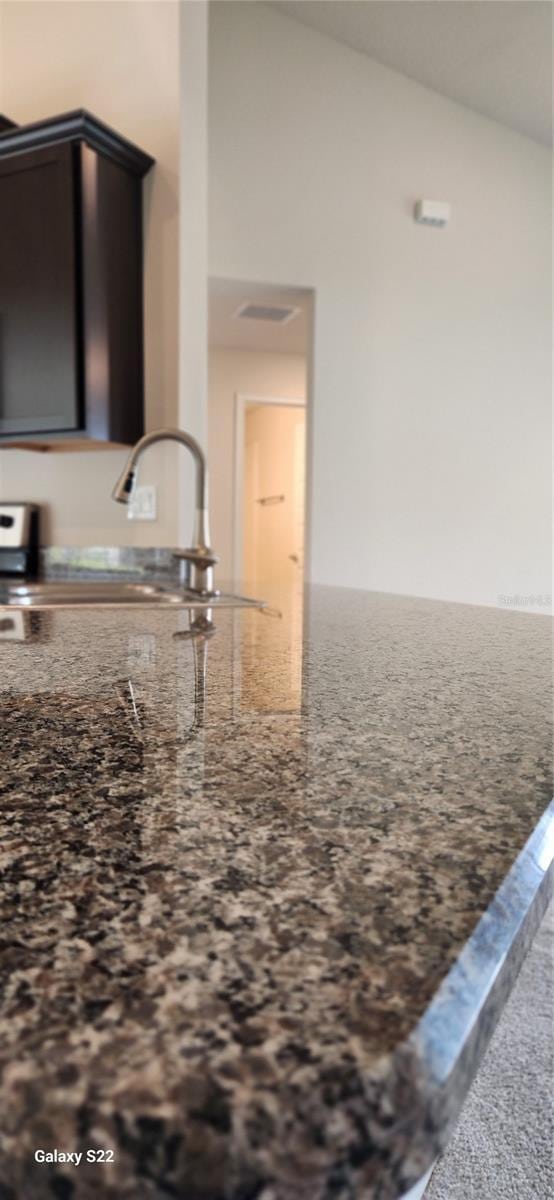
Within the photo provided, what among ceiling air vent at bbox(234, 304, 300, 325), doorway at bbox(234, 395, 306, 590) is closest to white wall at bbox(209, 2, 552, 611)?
ceiling air vent at bbox(234, 304, 300, 325)

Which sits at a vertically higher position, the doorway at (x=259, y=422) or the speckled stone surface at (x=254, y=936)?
the doorway at (x=259, y=422)

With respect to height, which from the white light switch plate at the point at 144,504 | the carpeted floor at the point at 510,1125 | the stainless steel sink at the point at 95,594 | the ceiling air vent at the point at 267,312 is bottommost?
the carpeted floor at the point at 510,1125

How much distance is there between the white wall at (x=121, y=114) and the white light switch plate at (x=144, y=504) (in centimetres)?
2

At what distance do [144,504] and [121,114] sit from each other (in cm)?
110

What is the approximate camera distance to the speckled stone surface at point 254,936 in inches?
5.4

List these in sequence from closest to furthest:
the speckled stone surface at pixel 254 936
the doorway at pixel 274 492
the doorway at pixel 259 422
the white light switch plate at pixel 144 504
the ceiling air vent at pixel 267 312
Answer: the speckled stone surface at pixel 254 936, the white light switch plate at pixel 144 504, the doorway at pixel 259 422, the ceiling air vent at pixel 267 312, the doorway at pixel 274 492

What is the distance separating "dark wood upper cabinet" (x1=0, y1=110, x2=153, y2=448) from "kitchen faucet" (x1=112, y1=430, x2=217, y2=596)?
462 mm

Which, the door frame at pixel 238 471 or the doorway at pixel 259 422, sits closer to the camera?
the doorway at pixel 259 422

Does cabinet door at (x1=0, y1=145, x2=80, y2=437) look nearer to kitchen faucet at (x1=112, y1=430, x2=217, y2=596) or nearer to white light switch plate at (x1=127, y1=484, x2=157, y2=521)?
white light switch plate at (x1=127, y1=484, x2=157, y2=521)

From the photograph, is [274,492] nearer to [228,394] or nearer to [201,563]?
[228,394]

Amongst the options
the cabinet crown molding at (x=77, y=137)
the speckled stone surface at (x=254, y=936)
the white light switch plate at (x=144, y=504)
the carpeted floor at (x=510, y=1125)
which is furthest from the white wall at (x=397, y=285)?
the speckled stone surface at (x=254, y=936)

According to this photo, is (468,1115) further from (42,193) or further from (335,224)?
(335,224)

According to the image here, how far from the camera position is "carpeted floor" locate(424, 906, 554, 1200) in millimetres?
938

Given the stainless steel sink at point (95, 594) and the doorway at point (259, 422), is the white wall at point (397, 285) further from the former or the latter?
the stainless steel sink at point (95, 594)
